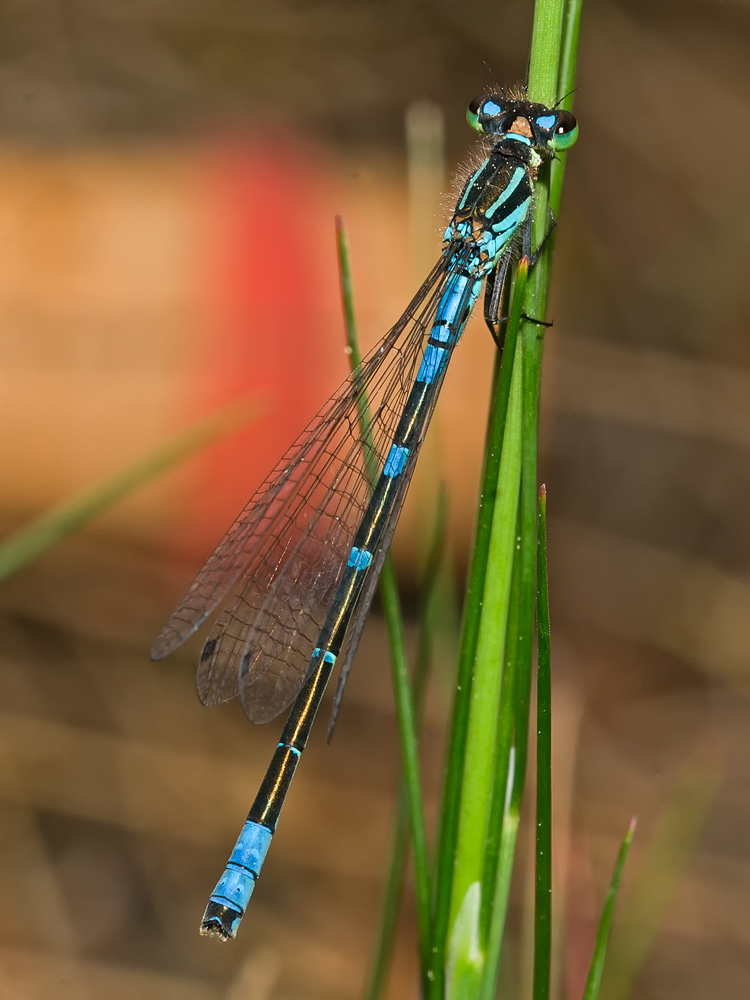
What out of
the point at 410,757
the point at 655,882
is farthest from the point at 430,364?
the point at 655,882

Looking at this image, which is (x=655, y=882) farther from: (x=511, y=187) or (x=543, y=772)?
(x=511, y=187)

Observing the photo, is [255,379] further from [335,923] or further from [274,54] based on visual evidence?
[335,923]

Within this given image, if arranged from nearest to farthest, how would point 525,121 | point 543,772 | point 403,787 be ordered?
point 543,772 < point 403,787 < point 525,121

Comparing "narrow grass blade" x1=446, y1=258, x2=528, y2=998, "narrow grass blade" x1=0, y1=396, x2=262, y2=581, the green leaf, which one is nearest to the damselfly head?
"narrow grass blade" x1=446, y1=258, x2=528, y2=998

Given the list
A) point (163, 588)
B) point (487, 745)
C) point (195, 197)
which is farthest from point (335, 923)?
point (195, 197)

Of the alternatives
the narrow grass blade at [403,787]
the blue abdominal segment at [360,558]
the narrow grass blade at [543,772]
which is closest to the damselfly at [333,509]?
the blue abdominal segment at [360,558]

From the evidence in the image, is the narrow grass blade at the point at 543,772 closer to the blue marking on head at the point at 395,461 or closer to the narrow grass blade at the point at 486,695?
the narrow grass blade at the point at 486,695
